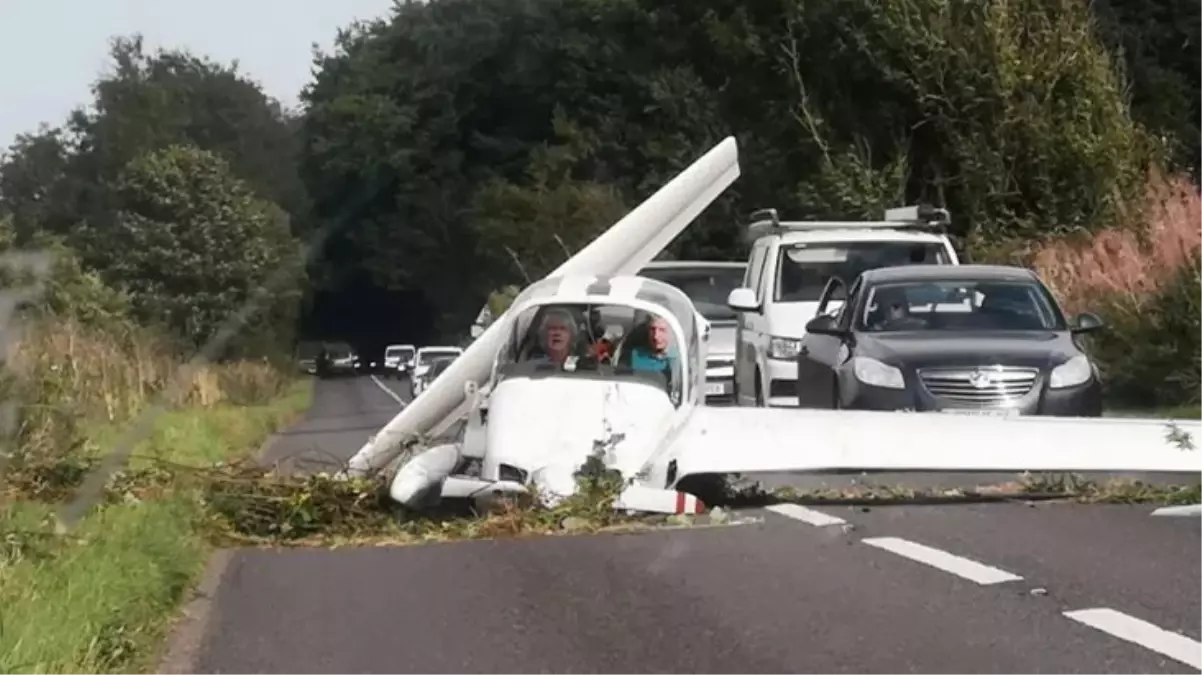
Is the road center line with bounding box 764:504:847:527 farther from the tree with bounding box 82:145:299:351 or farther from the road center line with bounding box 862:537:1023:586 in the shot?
the tree with bounding box 82:145:299:351

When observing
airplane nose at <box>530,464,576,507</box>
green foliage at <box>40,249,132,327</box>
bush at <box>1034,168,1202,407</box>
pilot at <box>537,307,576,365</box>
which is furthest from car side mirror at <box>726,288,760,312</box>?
green foliage at <box>40,249,132,327</box>

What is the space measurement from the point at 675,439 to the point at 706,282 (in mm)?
10641

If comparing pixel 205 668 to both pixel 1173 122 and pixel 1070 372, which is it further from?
pixel 1173 122

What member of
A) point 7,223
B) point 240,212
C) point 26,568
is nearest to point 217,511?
point 26,568

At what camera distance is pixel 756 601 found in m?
8.98

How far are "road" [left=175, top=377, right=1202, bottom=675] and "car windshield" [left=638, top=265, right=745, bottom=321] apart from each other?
10.1 m

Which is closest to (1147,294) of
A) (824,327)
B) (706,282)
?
(706,282)

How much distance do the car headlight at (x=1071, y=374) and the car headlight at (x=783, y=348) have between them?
382cm

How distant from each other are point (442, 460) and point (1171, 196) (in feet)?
52.6

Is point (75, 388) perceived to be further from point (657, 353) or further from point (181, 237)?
point (181, 237)

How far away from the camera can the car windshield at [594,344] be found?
42.2 feet

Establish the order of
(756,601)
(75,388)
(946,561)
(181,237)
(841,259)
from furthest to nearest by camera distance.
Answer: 1. (181,237)
2. (841,259)
3. (75,388)
4. (946,561)
5. (756,601)

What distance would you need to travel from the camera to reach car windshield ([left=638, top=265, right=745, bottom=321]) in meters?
22.3

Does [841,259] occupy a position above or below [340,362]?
above
